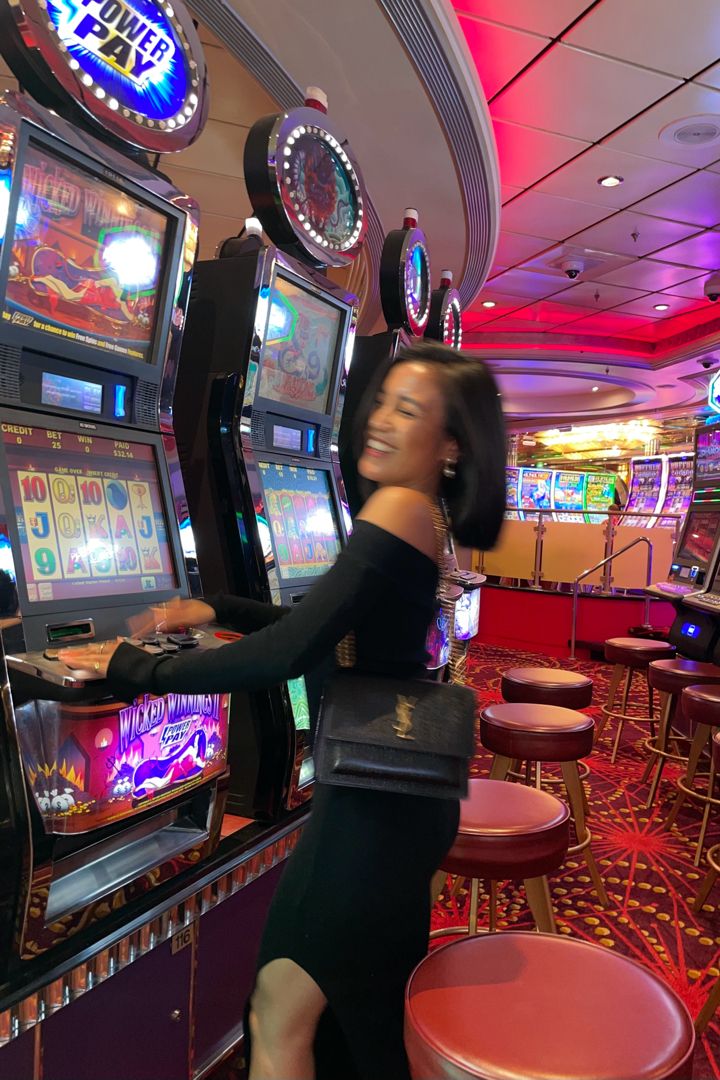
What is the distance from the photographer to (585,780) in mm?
4047

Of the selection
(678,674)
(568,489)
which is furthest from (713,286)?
(568,489)

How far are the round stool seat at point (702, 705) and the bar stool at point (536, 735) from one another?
586mm

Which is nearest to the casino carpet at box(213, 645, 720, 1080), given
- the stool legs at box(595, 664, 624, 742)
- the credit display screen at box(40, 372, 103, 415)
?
the stool legs at box(595, 664, 624, 742)

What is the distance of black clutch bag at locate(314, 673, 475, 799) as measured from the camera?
3.48ft

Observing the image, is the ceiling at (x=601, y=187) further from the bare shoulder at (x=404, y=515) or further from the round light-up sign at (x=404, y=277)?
the bare shoulder at (x=404, y=515)

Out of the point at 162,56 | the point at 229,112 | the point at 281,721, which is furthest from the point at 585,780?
the point at 229,112

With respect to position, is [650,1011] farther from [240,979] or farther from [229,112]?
[229,112]

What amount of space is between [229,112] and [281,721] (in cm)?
345

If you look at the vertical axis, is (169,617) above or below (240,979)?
above

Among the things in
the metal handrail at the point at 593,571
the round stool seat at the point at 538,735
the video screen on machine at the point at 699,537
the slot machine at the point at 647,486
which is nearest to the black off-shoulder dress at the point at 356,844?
the round stool seat at the point at 538,735

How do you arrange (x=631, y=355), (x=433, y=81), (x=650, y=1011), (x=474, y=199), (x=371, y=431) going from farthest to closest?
(x=631, y=355), (x=474, y=199), (x=433, y=81), (x=371, y=431), (x=650, y=1011)

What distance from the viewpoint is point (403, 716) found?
3.55 feet

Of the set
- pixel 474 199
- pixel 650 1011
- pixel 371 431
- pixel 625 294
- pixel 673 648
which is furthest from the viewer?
pixel 625 294

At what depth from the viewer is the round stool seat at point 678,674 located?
11.2 ft
